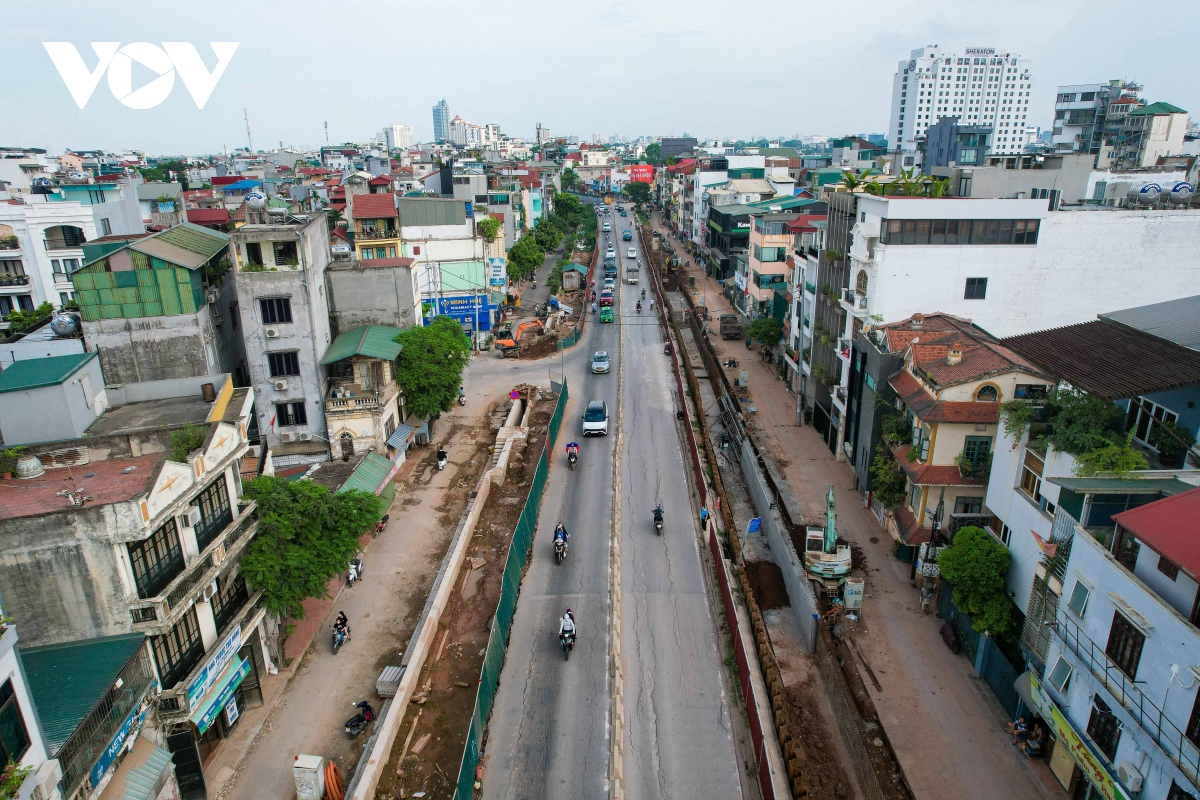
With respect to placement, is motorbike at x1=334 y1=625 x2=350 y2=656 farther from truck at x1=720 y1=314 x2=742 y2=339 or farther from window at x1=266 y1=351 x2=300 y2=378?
truck at x1=720 y1=314 x2=742 y2=339

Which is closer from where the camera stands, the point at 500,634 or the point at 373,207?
the point at 500,634

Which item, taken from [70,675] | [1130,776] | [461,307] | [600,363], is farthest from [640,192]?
[70,675]

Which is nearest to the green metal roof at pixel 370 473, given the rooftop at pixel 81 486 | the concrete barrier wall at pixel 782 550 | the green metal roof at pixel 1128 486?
the rooftop at pixel 81 486

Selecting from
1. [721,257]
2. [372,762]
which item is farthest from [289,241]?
[721,257]

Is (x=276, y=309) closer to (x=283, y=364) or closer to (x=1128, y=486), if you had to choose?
(x=283, y=364)

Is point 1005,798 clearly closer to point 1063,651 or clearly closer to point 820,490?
point 1063,651

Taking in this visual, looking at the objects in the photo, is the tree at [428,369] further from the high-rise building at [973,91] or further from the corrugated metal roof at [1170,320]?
the high-rise building at [973,91]
